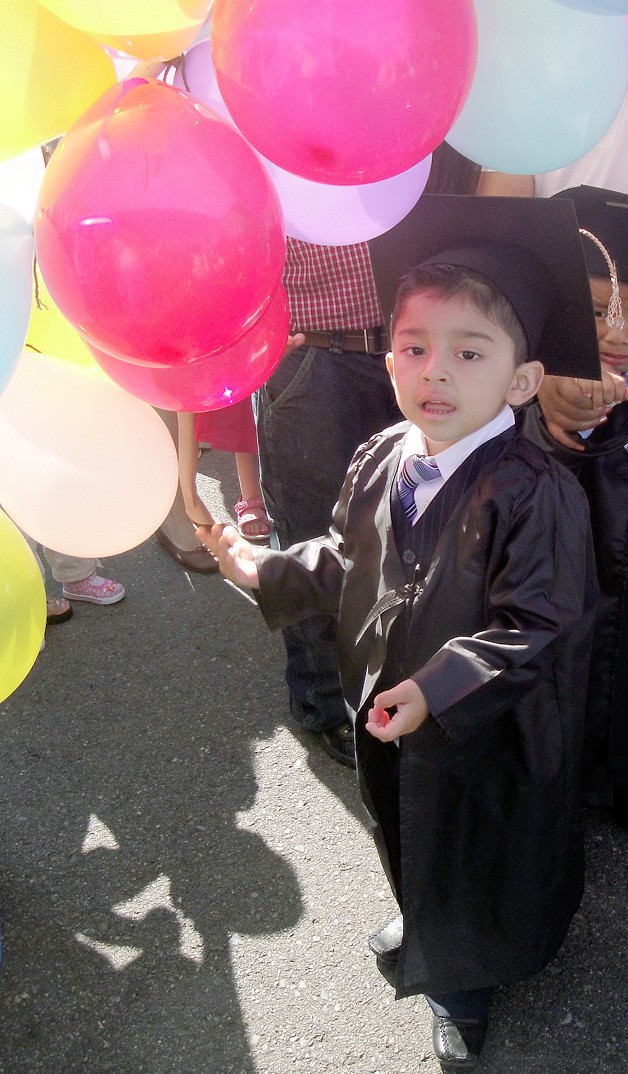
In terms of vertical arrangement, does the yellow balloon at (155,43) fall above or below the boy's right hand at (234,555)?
above

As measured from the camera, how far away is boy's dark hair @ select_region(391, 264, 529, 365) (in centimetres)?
148

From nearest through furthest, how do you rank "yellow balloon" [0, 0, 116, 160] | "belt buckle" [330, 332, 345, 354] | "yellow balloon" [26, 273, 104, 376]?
1. "yellow balloon" [0, 0, 116, 160]
2. "yellow balloon" [26, 273, 104, 376]
3. "belt buckle" [330, 332, 345, 354]

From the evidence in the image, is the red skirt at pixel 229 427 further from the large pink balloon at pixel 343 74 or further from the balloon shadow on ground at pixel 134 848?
the large pink balloon at pixel 343 74

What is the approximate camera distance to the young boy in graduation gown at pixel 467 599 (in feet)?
4.78

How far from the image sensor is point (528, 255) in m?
1.48

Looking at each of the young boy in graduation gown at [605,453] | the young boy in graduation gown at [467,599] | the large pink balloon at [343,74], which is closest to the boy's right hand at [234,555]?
the young boy in graduation gown at [467,599]

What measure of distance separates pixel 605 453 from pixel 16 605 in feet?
4.01

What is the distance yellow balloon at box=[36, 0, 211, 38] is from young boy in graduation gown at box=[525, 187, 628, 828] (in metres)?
0.79

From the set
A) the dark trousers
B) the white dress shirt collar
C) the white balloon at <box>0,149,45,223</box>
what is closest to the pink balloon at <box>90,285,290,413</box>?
the white balloon at <box>0,149,45,223</box>

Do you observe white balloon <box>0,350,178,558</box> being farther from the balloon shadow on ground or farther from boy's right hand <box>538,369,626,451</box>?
the balloon shadow on ground

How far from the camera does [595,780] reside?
220 centimetres

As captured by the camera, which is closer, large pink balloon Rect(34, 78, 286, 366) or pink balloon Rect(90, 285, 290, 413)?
large pink balloon Rect(34, 78, 286, 366)

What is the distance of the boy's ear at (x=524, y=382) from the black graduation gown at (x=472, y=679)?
0.25 ft

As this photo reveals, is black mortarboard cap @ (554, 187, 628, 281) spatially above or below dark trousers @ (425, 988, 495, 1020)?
above
